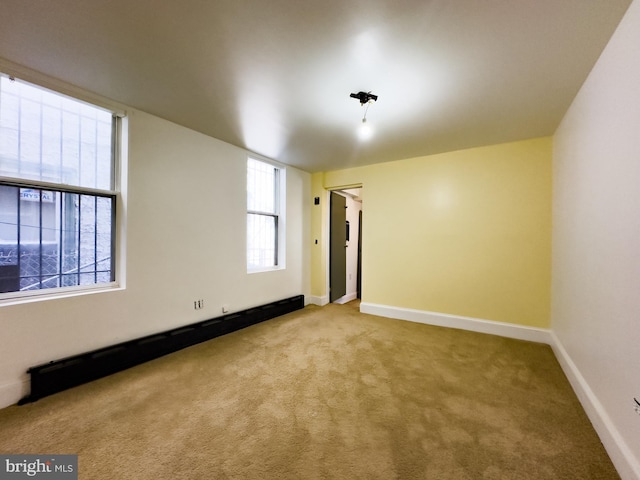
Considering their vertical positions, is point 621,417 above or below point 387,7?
below

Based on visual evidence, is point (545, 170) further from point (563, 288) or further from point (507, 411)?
point (507, 411)

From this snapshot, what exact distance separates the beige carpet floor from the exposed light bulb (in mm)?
2410

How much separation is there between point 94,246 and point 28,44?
153 centimetres

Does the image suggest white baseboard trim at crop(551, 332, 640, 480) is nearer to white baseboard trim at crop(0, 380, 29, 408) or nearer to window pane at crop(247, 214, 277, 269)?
window pane at crop(247, 214, 277, 269)

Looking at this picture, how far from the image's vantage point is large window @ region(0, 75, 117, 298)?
6.35 feet

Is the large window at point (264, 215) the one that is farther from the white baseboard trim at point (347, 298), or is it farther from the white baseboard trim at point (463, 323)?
the white baseboard trim at point (463, 323)

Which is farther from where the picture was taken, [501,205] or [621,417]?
[501,205]

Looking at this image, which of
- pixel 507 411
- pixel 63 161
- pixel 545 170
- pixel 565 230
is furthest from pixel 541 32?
pixel 63 161

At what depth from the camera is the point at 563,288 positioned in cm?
247

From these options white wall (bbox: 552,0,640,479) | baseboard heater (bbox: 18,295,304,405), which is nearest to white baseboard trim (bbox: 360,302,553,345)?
white wall (bbox: 552,0,640,479)

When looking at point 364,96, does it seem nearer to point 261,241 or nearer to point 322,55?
point 322,55

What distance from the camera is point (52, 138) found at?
210 centimetres

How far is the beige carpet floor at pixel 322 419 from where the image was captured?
1.34 m

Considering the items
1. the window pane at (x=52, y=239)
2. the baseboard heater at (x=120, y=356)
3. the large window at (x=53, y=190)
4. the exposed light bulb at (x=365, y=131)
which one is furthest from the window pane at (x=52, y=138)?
the exposed light bulb at (x=365, y=131)
